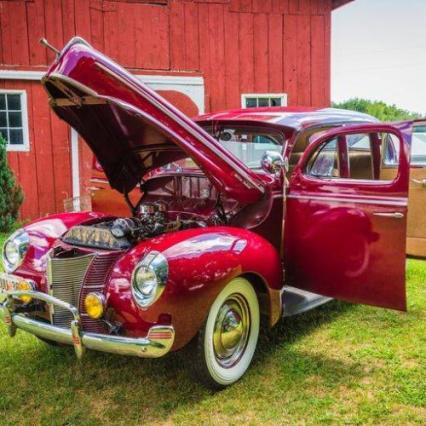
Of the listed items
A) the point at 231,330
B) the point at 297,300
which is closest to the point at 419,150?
the point at 297,300

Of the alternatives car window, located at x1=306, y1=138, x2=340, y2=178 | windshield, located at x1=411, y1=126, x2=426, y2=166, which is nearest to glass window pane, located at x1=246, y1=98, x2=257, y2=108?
windshield, located at x1=411, y1=126, x2=426, y2=166

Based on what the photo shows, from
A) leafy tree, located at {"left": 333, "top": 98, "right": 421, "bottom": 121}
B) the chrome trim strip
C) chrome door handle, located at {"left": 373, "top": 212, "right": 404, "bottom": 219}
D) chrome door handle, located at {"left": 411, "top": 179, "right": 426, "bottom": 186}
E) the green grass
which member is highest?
leafy tree, located at {"left": 333, "top": 98, "right": 421, "bottom": 121}

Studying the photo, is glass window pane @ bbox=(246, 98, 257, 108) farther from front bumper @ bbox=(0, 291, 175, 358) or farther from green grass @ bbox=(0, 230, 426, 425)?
front bumper @ bbox=(0, 291, 175, 358)

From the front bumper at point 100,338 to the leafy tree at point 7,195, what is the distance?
5.67 meters

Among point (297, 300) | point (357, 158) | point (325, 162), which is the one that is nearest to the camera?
point (297, 300)

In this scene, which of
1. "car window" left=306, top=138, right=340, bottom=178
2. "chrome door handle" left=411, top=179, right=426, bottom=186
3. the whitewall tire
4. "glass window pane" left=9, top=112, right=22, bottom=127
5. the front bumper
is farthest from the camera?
"glass window pane" left=9, top=112, right=22, bottom=127

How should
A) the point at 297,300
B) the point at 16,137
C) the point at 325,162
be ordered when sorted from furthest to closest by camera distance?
the point at 16,137, the point at 325,162, the point at 297,300

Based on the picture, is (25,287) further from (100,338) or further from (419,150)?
(419,150)

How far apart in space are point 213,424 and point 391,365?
54.4 inches

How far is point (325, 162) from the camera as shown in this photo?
4.09 m

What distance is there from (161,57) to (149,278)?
7.34 m

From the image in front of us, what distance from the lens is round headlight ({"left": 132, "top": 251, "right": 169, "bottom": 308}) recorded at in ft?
9.36

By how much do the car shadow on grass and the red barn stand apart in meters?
5.68

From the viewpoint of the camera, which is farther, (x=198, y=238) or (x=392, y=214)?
(x=392, y=214)
